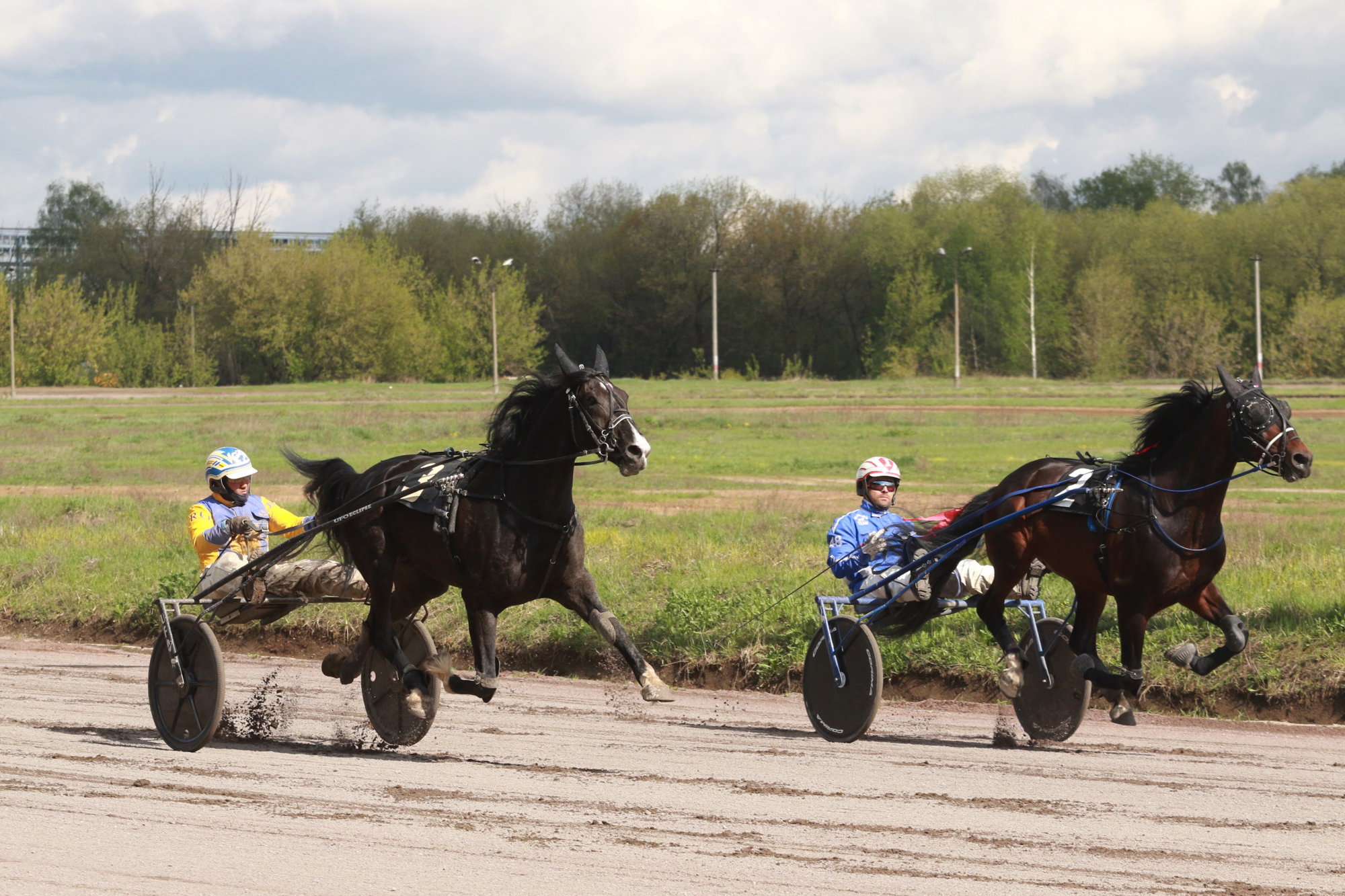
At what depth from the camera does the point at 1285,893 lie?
422cm

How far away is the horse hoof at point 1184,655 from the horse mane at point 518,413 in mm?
3207

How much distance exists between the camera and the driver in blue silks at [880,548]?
7480mm

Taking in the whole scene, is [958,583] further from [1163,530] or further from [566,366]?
[566,366]

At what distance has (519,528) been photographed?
6637 millimetres

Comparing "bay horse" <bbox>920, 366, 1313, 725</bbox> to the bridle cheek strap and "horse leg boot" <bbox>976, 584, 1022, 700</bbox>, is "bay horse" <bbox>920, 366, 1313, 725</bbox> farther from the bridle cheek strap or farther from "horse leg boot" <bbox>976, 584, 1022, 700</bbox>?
the bridle cheek strap

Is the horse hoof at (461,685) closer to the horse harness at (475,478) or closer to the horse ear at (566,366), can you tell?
the horse harness at (475,478)

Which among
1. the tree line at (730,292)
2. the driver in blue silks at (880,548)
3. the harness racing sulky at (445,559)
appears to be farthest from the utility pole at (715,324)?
the harness racing sulky at (445,559)

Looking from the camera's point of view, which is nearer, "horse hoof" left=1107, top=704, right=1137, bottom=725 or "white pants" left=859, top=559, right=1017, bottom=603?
"horse hoof" left=1107, top=704, right=1137, bottom=725

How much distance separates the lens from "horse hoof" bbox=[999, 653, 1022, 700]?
22.9 ft

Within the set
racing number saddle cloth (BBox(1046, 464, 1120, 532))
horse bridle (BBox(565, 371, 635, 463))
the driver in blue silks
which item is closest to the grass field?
the driver in blue silks

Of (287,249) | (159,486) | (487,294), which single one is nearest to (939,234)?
(487,294)

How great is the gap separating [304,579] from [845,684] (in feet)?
9.64

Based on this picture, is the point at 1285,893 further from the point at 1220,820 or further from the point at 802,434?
the point at 802,434

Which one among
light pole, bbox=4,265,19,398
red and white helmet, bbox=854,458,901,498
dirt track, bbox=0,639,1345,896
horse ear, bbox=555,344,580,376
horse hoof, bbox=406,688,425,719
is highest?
light pole, bbox=4,265,19,398
